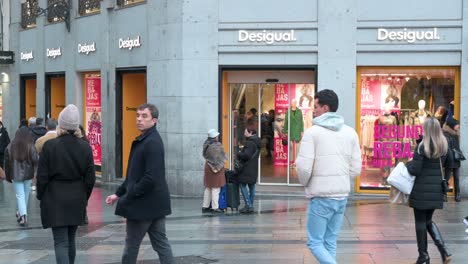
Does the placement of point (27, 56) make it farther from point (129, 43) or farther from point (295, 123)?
point (295, 123)

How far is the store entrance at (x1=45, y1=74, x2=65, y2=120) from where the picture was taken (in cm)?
2473

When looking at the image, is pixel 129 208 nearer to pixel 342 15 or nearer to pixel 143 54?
pixel 342 15

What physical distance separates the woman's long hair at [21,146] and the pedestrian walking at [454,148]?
8007 mm

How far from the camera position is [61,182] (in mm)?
7527

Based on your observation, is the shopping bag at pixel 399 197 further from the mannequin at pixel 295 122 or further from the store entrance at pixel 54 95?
the store entrance at pixel 54 95

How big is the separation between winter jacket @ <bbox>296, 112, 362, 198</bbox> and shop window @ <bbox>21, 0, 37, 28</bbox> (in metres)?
20.9

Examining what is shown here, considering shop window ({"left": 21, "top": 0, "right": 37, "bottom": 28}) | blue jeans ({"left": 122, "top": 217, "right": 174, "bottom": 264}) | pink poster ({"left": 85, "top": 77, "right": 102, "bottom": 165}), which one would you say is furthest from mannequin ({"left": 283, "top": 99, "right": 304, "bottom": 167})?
shop window ({"left": 21, "top": 0, "right": 37, "bottom": 28})

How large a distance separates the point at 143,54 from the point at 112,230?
702 centimetres

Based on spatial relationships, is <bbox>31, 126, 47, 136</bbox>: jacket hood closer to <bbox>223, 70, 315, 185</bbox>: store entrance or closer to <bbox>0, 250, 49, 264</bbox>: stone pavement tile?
<bbox>223, 70, 315, 185</bbox>: store entrance

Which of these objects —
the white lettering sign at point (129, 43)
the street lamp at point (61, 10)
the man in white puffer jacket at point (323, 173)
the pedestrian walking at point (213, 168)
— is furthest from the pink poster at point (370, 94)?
the man in white puffer jacket at point (323, 173)

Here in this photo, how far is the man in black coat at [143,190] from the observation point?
727cm

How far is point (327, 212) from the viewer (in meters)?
6.94

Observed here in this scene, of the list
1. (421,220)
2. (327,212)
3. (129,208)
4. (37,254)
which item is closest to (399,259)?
(421,220)

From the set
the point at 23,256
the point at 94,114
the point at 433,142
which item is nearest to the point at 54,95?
the point at 94,114
